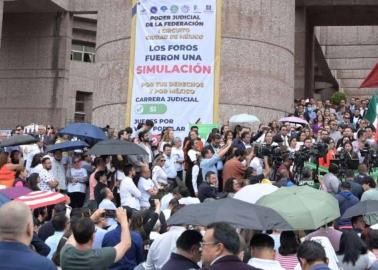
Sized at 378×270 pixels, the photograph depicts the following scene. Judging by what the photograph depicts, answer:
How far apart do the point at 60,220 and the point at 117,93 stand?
13011mm

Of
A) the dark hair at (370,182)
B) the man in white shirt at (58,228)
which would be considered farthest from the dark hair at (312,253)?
the dark hair at (370,182)

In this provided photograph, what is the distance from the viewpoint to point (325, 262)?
471 cm

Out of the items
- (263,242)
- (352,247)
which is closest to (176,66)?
(352,247)

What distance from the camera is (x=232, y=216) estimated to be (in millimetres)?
5355

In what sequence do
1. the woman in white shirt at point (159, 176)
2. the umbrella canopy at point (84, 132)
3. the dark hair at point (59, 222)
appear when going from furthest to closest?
the umbrella canopy at point (84, 132) < the woman in white shirt at point (159, 176) < the dark hair at point (59, 222)

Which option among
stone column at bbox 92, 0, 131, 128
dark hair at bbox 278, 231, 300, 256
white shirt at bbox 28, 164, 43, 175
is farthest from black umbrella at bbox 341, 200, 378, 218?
stone column at bbox 92, 0, 131, 128

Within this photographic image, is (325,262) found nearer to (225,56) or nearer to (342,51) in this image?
(225,56)

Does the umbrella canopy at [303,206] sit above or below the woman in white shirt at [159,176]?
below

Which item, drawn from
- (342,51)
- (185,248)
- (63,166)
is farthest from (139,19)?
(342,51)

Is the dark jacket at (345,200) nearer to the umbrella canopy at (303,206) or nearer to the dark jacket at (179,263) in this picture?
the umbrella canopy at (303,206)

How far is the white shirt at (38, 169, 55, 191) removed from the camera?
11688 mm

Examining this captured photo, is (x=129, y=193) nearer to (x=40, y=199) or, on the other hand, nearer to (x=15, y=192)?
(x=40, y=199)

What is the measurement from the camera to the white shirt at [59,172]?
1242 cm

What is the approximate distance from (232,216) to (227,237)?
50.2 inches
